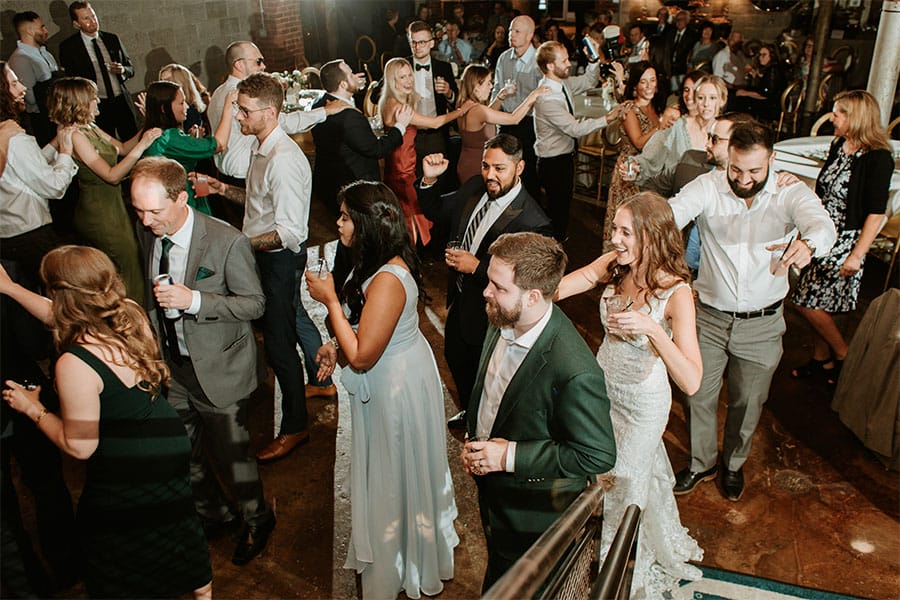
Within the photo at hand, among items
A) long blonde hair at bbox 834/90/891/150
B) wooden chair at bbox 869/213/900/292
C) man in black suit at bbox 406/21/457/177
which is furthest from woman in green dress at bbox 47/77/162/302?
wooden chair at bbox 869/213/900/292

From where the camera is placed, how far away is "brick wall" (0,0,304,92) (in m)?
7.49

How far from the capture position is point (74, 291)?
210 centimetres

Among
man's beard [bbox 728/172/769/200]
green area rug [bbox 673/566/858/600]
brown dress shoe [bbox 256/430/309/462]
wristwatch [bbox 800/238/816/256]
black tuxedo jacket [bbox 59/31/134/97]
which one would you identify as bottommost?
green area rug [bbox 673/566/858/600]

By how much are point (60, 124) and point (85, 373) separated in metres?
2.21

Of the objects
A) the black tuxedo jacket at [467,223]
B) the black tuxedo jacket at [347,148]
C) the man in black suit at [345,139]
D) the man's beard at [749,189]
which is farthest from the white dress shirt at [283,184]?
the man's beard at [749,189]

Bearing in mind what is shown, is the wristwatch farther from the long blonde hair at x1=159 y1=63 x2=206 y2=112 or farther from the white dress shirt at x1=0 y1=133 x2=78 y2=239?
the long blonde hair at x1=159 y1=63 x2=206 y2=112

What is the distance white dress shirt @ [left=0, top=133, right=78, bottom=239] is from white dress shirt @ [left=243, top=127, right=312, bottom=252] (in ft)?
3.41

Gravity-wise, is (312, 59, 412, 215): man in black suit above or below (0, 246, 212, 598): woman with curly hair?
above

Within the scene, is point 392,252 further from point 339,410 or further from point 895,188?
point 895,188

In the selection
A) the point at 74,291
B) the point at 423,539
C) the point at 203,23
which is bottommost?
the point at 423,539

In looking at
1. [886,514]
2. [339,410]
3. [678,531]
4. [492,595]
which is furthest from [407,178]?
[492,595]

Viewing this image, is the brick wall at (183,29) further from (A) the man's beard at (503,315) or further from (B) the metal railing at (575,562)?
(B) the metal railing at (575,562)

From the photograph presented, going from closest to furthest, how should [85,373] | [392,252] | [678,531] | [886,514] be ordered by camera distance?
[85,373] → [392,252] → [678,531] → [886,514]

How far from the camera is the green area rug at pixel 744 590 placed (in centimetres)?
271
